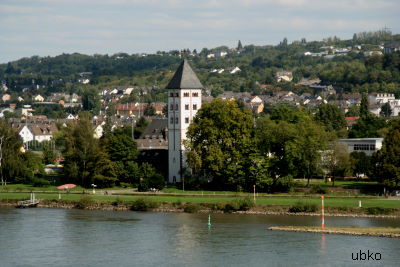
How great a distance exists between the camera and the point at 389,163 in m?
75.4

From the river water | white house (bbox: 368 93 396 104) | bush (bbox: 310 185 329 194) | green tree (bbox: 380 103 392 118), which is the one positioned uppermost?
white house (bbox: 368 93 396 104)

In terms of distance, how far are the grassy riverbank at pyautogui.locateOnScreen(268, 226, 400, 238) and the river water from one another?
92 centimetres

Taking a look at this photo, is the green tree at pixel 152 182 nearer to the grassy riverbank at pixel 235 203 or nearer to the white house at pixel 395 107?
the grassy riverbank at pixel 235 203

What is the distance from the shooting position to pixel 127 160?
8550 cm

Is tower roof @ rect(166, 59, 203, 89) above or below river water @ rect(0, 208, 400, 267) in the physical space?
above

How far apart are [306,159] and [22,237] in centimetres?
2908

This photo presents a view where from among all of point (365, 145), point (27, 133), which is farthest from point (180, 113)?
point (27, 133)

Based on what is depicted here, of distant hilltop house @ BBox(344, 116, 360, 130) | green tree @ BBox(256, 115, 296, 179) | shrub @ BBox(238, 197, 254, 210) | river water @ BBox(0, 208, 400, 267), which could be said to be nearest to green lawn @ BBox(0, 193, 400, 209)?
shrub @ BBox(238, 197, 254, 210)

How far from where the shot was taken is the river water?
5234 cm

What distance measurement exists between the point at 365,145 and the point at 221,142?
19.4 meters

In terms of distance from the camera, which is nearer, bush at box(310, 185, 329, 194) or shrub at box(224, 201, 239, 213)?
shrub at box(224, 201, 239, 213)

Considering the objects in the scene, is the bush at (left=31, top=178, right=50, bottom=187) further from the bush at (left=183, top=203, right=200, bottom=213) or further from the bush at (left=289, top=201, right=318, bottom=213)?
the bush at (left=289, top=201, right=318, bottom=213)

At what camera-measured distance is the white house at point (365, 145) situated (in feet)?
308

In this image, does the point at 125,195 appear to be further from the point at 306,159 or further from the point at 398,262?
the point at 398,262
